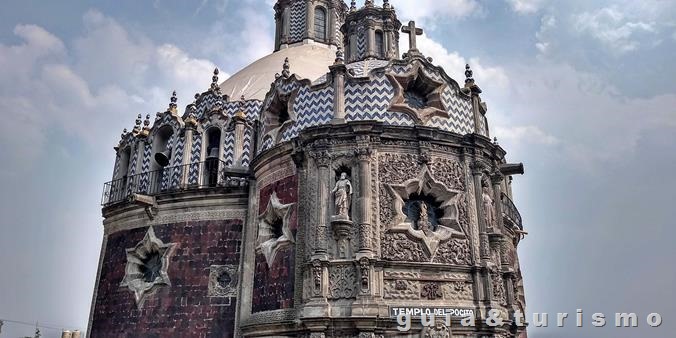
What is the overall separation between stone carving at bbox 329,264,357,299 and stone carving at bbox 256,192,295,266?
5.22 feet

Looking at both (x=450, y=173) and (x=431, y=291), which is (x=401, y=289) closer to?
(x=431, y=291)

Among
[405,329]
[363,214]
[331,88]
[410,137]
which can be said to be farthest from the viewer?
[331,88]

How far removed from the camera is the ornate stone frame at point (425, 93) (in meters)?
13.2

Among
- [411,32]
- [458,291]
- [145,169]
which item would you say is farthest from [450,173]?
[145,169]

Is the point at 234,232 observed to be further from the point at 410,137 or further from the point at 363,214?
the point at 410,137

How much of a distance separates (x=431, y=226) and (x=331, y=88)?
428 cm

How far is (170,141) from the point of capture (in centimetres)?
1878

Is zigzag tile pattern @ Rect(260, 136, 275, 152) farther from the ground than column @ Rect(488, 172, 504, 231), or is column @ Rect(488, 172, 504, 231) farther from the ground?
zigzag tile pattern @ Rect(260, 136, 275, 152)

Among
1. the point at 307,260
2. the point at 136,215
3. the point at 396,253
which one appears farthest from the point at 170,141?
the point at 396,253

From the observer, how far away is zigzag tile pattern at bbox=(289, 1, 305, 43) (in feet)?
85.6

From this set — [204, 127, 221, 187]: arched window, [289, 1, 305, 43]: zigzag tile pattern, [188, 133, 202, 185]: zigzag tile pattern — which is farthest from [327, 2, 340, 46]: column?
[188, 133, 202, 185]: zigzag tile pattern

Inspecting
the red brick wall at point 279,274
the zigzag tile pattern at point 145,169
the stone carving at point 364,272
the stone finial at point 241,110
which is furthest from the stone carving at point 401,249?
the zigzag tile pattern at point 145,169

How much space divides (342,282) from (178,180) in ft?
27.2

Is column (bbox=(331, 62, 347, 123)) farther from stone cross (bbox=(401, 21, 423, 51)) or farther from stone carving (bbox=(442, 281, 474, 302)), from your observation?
stone carving (bbox=(442, 281, 474, 302))
